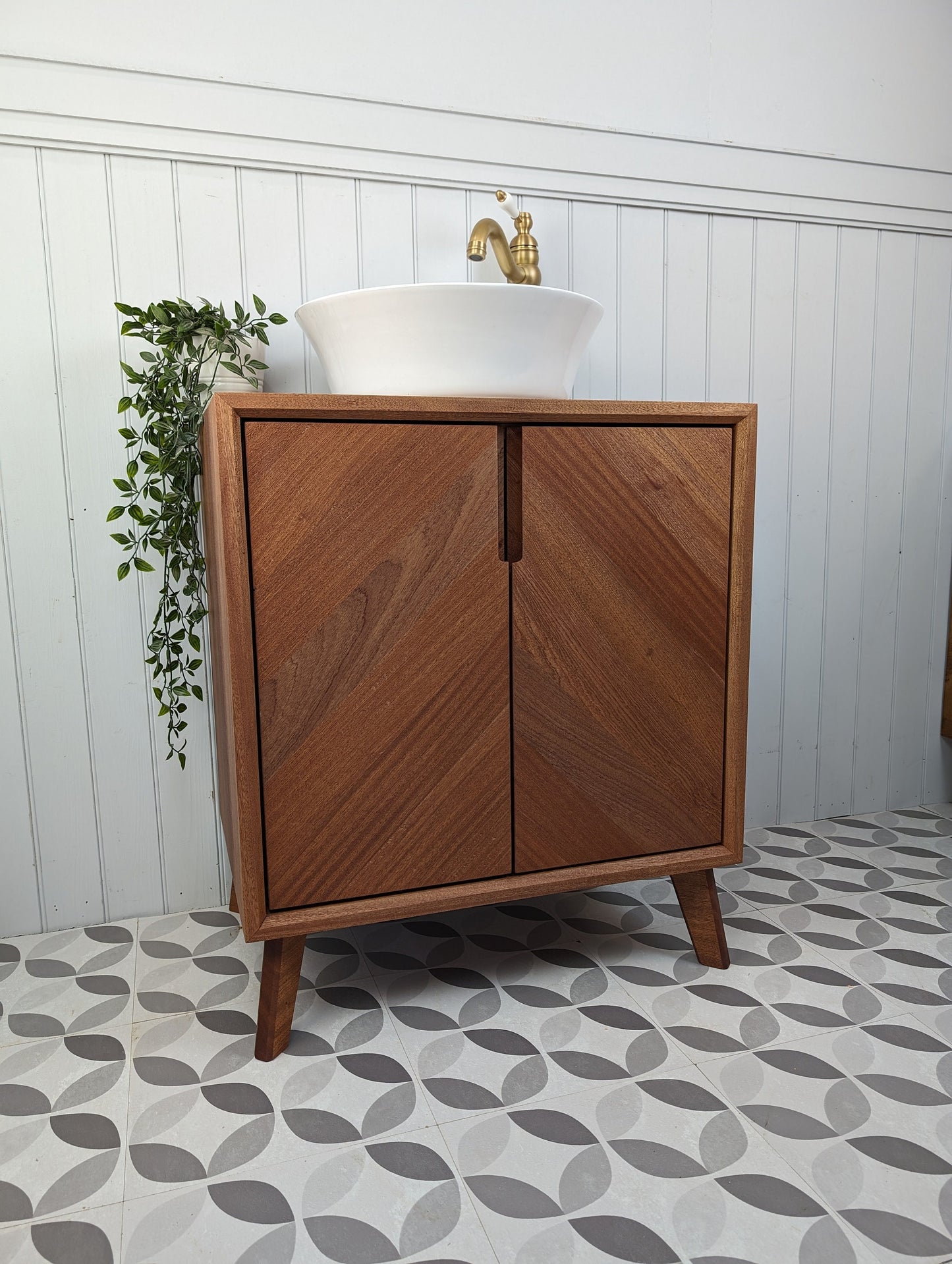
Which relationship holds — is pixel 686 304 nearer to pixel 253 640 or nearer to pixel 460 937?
pixel 253 640

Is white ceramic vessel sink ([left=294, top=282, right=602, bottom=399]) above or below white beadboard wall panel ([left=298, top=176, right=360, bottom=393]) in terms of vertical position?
below

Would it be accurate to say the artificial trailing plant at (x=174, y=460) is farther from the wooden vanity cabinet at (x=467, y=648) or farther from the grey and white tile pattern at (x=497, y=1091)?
the grey and white tile pattern at (x=497, y=1091)

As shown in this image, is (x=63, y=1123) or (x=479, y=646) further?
(x=479, y=646)

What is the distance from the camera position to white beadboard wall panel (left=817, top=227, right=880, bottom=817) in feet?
5.94

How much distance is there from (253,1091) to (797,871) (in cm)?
107

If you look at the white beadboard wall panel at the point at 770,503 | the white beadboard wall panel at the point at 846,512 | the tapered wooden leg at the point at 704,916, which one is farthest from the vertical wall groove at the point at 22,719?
the white beadboard wall panel at the point at 846,512

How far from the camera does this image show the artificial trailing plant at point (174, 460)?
1.30 meters

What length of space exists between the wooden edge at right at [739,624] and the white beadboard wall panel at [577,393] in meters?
0.50

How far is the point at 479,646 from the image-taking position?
1.14 metres

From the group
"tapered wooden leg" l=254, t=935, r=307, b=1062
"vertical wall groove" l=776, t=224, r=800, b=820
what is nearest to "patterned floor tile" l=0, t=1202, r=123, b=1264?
"tapered wooden leg" l=254, t=935, r=307, b=1062

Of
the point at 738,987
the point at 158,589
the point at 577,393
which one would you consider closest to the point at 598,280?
the point at 577,393

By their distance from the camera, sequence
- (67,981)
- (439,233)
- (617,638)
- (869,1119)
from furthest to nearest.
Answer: (439,233) < (67,981) < (617,638) < (869,1119)

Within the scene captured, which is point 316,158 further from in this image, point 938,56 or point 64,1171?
point 64,1171

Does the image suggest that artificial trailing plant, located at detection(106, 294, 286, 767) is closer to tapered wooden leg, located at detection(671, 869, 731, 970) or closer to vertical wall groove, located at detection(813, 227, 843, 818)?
tapered wooden leg, located at detection(671, 869, 731, 970)
